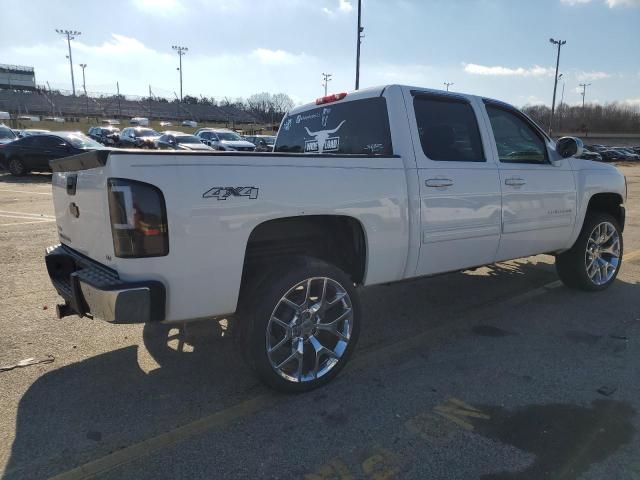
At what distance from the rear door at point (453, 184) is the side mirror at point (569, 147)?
1.05 meters

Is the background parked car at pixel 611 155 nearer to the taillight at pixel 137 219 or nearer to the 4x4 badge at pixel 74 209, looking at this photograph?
the 4x4 badge at pixel 74 209

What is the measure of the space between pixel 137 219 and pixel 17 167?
17.9 meters

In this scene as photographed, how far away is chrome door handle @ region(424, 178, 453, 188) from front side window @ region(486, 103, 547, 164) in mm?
847

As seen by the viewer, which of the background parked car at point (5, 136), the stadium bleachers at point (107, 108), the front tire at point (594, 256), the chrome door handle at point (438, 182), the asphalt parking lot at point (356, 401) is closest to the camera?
the asphalt parking lot at point (356, 401)

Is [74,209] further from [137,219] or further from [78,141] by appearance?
[78,141]

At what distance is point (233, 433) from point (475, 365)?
6.08ft

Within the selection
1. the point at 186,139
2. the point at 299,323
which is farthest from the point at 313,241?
the point at 186,139

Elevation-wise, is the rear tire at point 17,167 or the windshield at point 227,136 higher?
the windshield at point 227,136

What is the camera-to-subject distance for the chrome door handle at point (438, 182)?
3.62 m

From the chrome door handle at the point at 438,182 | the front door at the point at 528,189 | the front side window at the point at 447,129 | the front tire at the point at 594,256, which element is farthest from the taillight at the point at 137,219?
the front tire at the point at 594,256

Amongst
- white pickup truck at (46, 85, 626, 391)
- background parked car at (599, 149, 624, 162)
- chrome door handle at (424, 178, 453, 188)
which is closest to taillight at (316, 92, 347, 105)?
white pickup truck at (46, 85, 626, 391)

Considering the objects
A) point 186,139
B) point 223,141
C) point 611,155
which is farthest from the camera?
point 611,155

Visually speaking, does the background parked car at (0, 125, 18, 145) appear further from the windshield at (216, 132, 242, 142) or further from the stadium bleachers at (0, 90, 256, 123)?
the stadium bleachers at (0, 90, 256, 123)

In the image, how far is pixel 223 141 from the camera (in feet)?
87.9
